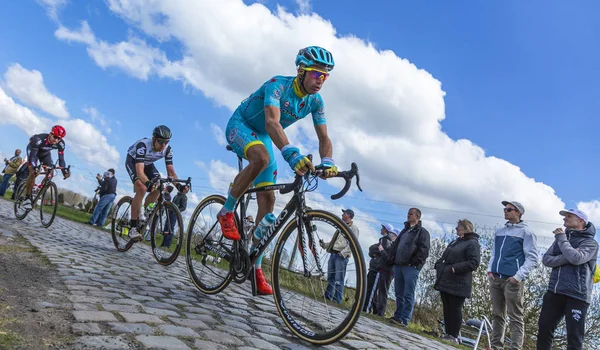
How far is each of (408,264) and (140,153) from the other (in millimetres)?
5361

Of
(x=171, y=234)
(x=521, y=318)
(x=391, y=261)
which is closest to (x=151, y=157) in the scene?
(x=171, y=234)

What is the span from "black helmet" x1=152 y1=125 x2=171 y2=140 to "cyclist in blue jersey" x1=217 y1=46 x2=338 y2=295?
3358mm

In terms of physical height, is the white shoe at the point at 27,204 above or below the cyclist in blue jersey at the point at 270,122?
below

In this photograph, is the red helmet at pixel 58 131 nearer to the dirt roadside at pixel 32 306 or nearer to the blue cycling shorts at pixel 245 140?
the dirt roadside at pixel 32 306

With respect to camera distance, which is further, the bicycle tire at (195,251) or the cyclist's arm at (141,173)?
the cyclist's arm at (141,173)

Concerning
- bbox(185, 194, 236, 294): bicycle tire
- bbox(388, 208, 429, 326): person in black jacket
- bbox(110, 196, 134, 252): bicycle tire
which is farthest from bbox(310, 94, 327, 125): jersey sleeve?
bbox(110, 196, 134, 252): bicycle tire

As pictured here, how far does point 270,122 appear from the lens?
151 inches

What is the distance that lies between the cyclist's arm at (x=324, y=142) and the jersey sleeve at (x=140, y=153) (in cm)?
437

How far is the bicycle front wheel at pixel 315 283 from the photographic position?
3.21 m

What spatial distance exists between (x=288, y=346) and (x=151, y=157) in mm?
5571

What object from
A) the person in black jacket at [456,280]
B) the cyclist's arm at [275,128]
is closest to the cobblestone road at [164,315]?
the cyclist's arm at [275,128]

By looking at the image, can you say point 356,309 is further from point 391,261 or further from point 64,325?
point 391,261

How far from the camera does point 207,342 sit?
9.41ft

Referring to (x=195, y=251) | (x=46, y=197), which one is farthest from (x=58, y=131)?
(x=195, y=251)
